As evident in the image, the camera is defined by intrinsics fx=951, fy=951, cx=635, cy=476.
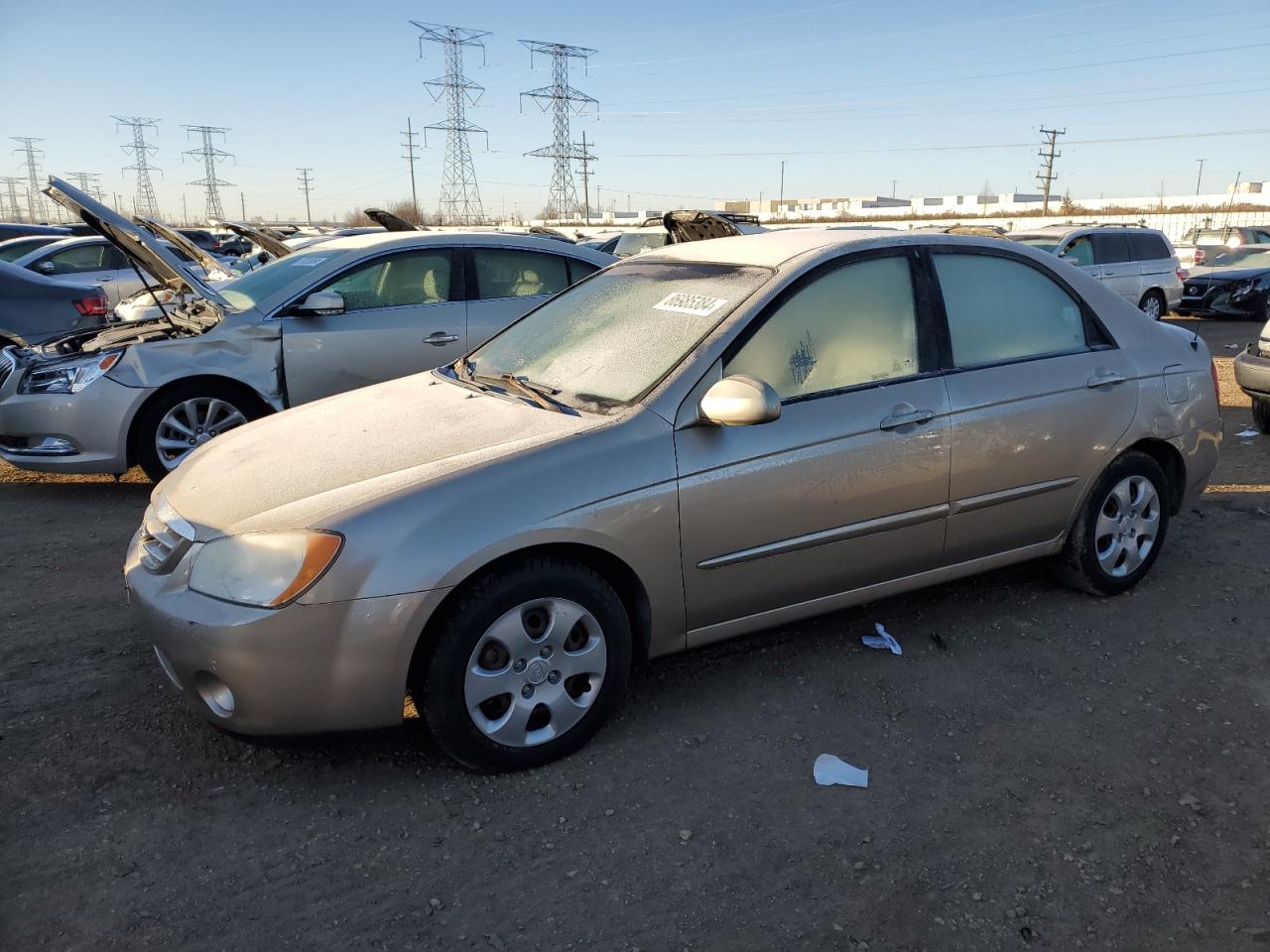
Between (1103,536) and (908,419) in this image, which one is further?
(1103,536)

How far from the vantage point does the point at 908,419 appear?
139 inches

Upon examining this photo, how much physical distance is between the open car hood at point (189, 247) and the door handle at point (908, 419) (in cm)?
541

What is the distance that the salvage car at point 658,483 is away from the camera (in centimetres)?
271

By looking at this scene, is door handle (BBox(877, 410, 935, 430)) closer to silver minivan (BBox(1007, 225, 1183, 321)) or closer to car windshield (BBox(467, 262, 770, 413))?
car windshield (BBox(467, 262, 770, 413))

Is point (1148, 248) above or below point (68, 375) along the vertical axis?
above

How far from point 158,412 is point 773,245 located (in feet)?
13.6

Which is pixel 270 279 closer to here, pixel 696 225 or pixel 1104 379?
pixel 696 225

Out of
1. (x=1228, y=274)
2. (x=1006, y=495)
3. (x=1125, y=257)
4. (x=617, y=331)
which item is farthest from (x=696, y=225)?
(x=1228, y=274)

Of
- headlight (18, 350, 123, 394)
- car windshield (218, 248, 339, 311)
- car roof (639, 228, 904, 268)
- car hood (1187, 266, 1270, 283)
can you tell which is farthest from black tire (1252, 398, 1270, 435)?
car hood (1187, 266, 1270, 283)

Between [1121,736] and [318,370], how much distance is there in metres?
4.92

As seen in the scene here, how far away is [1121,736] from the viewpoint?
322 cm

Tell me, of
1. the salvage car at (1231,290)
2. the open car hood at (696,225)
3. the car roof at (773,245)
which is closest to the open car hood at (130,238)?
the open car hood at (696,225)

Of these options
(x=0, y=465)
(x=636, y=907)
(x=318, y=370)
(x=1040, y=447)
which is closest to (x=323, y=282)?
(x=318, y=370)

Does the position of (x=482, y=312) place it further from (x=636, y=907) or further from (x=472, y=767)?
(x=636, y=907)
